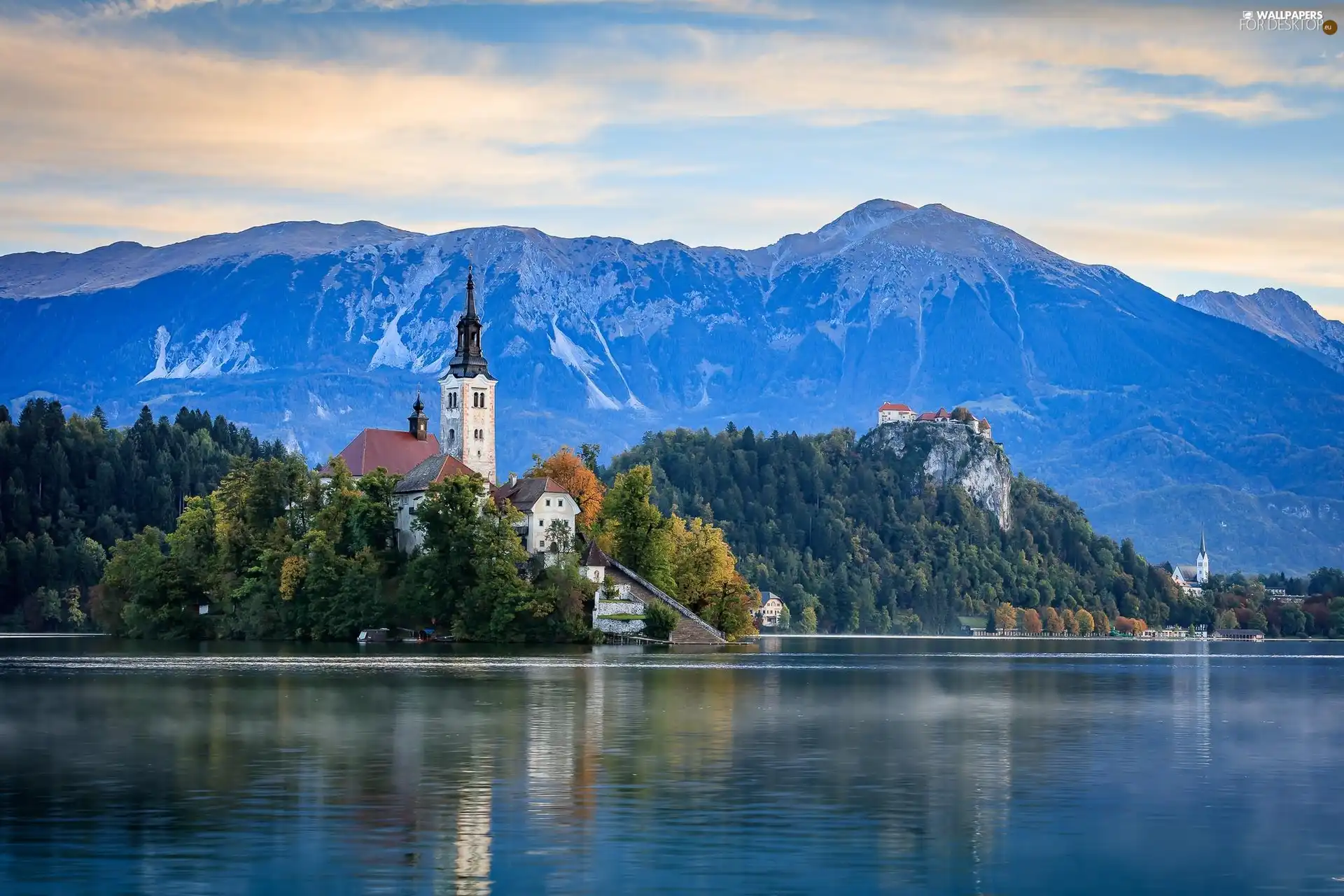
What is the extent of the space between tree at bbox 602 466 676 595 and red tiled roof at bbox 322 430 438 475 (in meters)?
36.6

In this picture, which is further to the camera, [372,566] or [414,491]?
[414,491]

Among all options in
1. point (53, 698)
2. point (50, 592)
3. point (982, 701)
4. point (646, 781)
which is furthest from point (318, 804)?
point (50, 592)

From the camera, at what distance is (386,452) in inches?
7589

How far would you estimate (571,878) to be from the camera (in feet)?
113

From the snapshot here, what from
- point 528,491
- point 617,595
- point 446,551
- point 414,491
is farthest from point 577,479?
point 446,551

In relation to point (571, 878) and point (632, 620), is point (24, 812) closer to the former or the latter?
point (571, 878)

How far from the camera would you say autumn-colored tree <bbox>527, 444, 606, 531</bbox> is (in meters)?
170

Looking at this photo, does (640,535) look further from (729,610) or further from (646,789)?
(646,789)

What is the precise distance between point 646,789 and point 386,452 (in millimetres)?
148470

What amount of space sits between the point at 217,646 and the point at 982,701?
234 ft

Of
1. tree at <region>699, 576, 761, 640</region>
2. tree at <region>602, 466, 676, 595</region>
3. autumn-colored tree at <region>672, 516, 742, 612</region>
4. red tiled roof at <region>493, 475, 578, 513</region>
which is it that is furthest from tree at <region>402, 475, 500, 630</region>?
tree at <region>699, 576, 761, 640</region>

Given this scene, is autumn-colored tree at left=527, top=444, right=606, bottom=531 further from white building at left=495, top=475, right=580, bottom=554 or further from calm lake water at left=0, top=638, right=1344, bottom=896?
calm lake water at left=0, top=638, right=1344, bottom=896

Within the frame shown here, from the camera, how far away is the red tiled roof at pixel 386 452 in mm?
189875

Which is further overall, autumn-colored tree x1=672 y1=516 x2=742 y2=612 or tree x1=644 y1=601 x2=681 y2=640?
autumn-colored tree x1=672 y1=516 x2=742 y2=612
